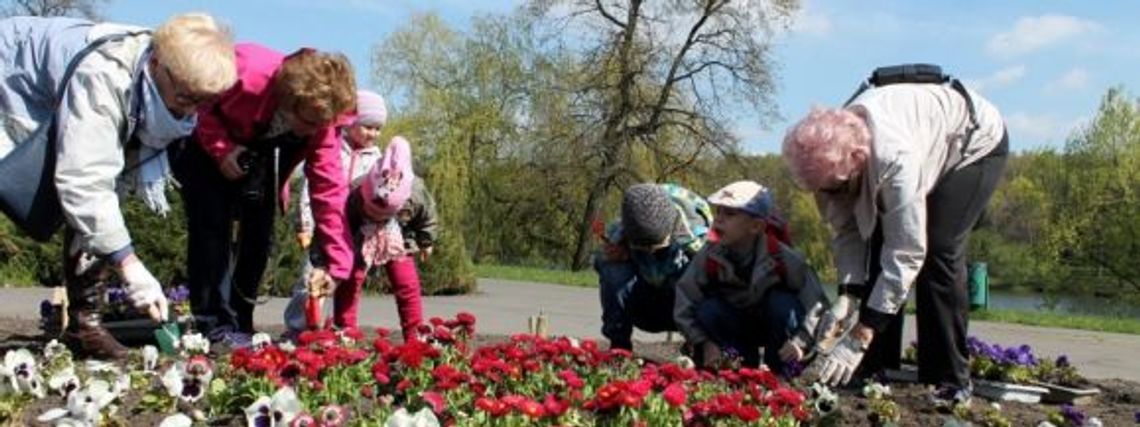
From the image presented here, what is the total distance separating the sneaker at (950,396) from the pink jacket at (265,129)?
240 cm

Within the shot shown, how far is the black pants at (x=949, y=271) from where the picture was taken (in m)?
4.88

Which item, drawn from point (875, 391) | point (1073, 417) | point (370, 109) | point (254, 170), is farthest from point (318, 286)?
point (1073, 417)

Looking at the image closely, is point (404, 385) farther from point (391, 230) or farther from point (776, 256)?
point (391, 230)

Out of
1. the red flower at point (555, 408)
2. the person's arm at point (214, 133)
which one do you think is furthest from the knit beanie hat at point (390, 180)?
the red flower at point (555, 408)

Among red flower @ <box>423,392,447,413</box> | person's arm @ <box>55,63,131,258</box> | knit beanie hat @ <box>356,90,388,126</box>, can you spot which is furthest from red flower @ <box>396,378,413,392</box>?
knit beanie hat @ <box>356,90,388,126</box>

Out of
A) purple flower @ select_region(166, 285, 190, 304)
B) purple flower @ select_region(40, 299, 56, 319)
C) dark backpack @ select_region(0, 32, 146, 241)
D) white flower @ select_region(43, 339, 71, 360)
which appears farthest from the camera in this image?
purple flower @ select_region(166, 285, 190, 304)

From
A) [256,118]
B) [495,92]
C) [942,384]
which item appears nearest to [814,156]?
[942,384]

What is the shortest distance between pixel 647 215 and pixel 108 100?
2298 mm

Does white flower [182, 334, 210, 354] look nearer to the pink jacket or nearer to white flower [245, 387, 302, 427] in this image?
the pink jacket

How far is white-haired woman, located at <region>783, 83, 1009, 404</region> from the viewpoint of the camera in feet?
14.4

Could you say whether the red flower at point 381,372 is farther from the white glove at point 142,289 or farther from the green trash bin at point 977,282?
the green trash bin at point 977,282

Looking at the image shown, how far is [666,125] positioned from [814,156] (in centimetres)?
2923

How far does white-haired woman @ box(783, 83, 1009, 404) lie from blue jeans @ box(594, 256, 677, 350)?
0.99 metres

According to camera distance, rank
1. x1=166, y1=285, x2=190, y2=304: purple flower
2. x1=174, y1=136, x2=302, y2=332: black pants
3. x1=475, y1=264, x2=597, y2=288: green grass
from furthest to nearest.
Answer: x1=475, y1=264, x2=597, y2=288: green grass < x1=166, y1=285, x2=190, y2=304: purple flower < x1=174, y1=136, x2=302, y2=332: black pants
